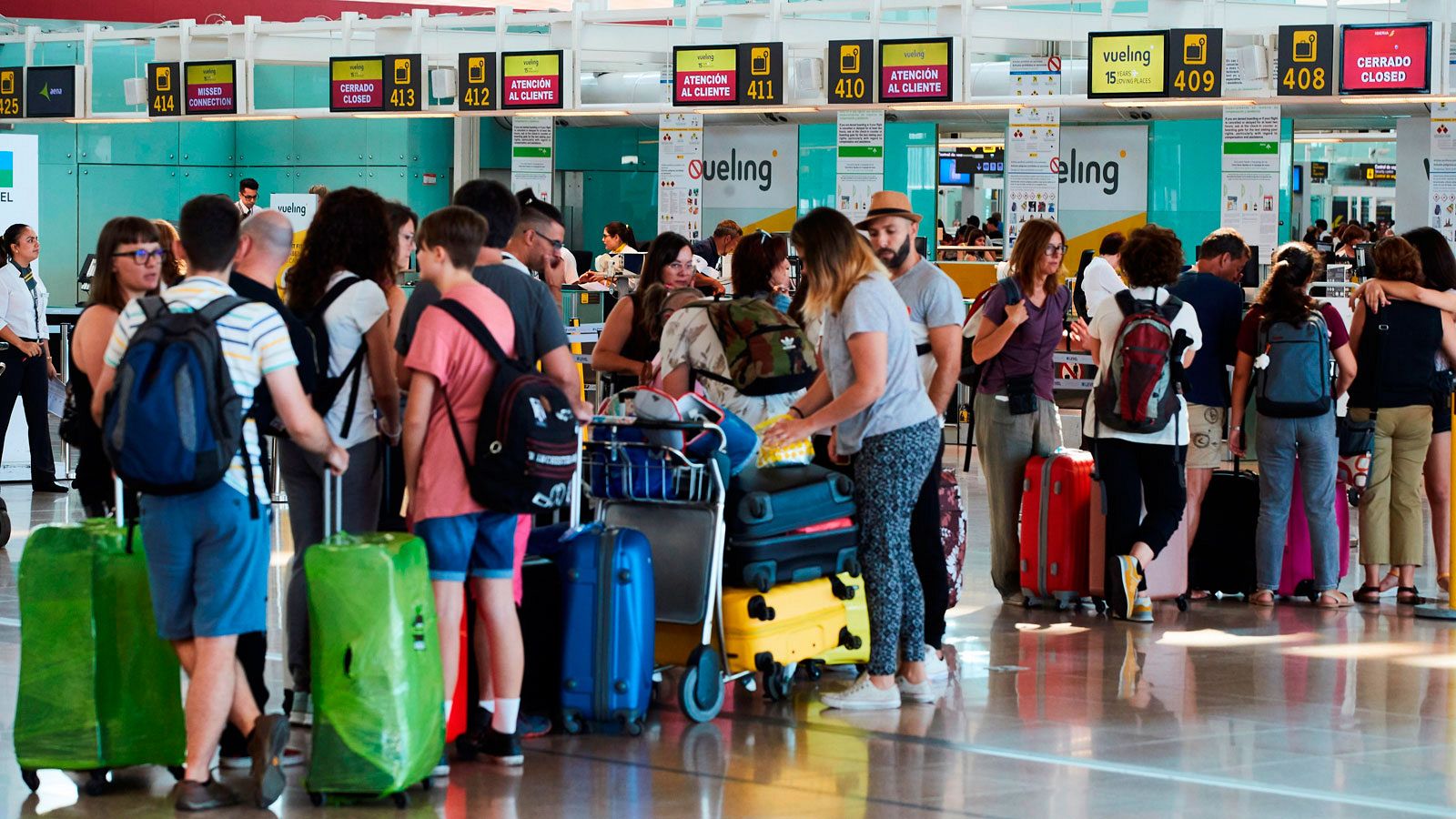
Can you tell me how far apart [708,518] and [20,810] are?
1.97m

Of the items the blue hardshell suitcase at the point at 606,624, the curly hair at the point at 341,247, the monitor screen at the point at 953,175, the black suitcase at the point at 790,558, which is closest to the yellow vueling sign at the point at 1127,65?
the black suitcase at the point at 790,558

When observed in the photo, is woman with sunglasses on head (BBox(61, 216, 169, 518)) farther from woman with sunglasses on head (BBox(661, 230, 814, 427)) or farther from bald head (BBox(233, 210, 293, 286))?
woman with sunglasses on head (BBox(661, 230, 814, 427))

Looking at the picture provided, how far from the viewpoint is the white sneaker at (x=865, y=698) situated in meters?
5.55

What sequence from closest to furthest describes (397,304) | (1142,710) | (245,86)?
(397,304) → (1142,710) → (245,86)

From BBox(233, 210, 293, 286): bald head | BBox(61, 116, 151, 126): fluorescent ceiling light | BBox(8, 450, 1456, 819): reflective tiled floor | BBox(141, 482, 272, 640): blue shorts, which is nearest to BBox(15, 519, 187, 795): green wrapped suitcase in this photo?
BBox(8, 450, 1456, 819): reflective tiled floor

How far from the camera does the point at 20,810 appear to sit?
14.6 ft

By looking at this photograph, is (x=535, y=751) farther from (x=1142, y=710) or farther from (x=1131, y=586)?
(x=1131, y=586)

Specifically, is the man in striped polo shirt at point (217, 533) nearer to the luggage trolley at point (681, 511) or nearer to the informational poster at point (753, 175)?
the luggage trolley at point (681, 511)

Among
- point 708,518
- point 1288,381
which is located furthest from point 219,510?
point 1288,381

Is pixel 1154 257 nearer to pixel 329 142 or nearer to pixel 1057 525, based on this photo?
pixel 1057 525

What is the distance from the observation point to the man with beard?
5820 mm

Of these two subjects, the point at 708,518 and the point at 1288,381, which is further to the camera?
the point at 1288,381

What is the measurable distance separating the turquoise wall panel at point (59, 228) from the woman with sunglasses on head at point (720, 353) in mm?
15641

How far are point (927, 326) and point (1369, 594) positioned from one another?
2.92m
